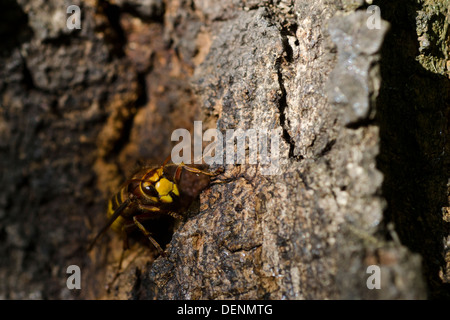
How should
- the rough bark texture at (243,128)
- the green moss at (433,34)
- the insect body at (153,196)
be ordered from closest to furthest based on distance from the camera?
the rough bark texture at (243,128), the green moss at (433,34), the insect body at (153,196)

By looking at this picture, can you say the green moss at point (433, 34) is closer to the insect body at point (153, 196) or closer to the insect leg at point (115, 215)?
the insect body at point (153, 196)

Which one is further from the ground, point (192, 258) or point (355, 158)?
point (355, 158)

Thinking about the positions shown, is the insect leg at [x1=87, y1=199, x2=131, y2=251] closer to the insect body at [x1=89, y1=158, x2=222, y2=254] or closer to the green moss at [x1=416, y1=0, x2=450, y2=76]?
the insect body at [x1=89, y1=158, x2=222, y2=254]

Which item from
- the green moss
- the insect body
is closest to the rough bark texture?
the green moss

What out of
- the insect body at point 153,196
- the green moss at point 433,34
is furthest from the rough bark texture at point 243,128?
the insect body at point 153,196
